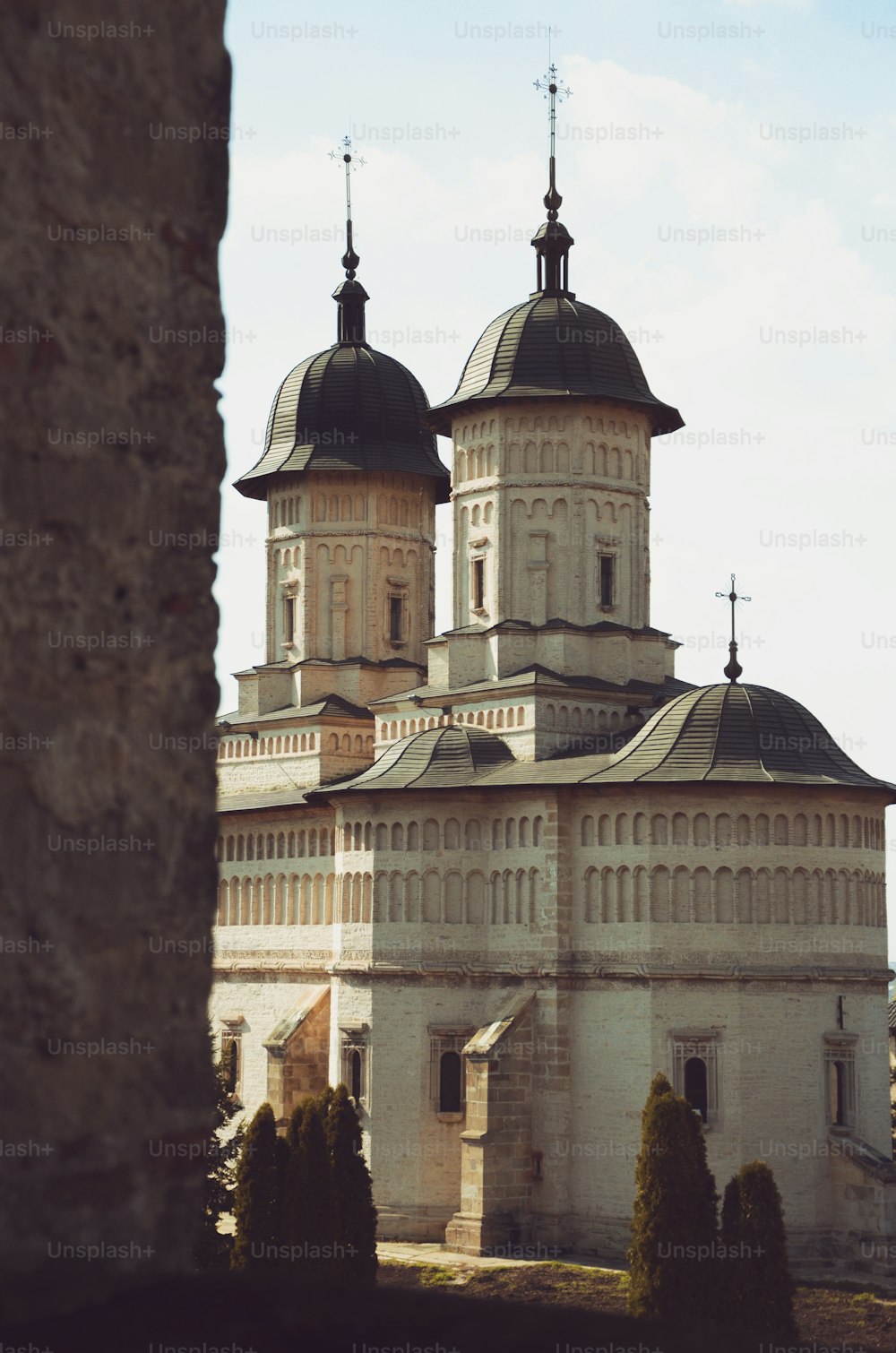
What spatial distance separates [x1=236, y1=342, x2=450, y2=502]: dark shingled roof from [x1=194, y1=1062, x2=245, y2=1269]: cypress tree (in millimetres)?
13570

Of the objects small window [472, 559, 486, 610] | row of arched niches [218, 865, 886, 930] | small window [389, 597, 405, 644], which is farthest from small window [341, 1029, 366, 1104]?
small window [389, 597, 405, 644]

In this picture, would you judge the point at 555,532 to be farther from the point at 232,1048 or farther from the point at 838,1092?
the point at 232,1048

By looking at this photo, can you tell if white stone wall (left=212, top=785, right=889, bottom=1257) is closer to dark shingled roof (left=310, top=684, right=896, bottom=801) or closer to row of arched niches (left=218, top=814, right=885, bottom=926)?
row of arched niches (left=218, top=814, right=885, bottom=926)

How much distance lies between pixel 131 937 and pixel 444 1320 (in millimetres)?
1079

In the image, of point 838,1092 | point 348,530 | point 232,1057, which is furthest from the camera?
point 348,530

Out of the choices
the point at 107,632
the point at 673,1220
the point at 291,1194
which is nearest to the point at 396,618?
the point at 291,1194

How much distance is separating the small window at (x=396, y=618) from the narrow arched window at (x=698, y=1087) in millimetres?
13816

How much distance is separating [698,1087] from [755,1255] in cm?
605

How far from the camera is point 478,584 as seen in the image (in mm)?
35438

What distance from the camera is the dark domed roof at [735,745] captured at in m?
30.3

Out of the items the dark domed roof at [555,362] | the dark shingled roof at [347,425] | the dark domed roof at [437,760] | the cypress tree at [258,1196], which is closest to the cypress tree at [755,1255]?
the cypress tree at [258,1196]

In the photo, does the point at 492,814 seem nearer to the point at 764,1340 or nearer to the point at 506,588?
the point at 506,588

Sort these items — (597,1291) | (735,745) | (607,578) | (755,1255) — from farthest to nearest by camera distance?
(607,578) < (735,745) < (597,1291) < (755,1255)

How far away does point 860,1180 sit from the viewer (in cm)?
2900
